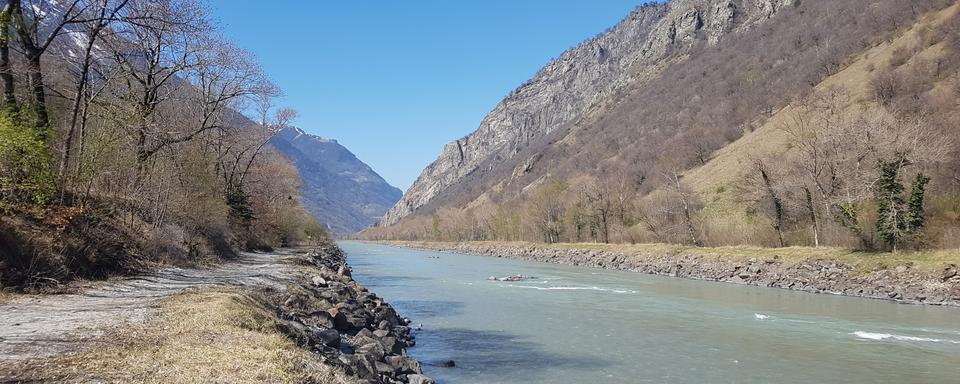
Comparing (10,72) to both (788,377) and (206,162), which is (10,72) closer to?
(206,162)

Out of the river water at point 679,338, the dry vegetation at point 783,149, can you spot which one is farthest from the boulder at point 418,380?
the dry vegetation at point 783,149

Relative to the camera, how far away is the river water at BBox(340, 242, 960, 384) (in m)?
14.0

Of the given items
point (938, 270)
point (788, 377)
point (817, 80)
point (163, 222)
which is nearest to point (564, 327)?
point (788, 377)

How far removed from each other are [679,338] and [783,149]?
66.7 metres

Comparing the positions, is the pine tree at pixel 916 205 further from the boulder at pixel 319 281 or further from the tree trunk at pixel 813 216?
the boulder at pixel 319 281

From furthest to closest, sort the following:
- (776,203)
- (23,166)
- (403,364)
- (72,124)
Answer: (776,203) < (72,124) < (23,166) < (403,364)

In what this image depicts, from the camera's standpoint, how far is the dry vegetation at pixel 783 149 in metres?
37.1

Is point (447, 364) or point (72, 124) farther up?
point (72, 124)

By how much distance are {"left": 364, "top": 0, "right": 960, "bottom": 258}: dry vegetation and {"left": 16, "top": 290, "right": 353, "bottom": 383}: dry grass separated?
117 ft

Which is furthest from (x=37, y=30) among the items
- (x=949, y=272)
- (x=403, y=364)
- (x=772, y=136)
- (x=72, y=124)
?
(x=772, y=136)

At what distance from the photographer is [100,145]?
1630cm

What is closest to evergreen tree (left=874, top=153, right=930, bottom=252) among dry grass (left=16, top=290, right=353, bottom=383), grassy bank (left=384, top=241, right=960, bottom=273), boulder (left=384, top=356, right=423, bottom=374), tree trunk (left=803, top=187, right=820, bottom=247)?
grassy bank (left=384, top=241, right=960, bottom=273)

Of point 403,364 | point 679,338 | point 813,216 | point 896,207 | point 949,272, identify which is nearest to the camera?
point 403,364

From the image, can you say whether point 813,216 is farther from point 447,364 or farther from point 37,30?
point 37,30
